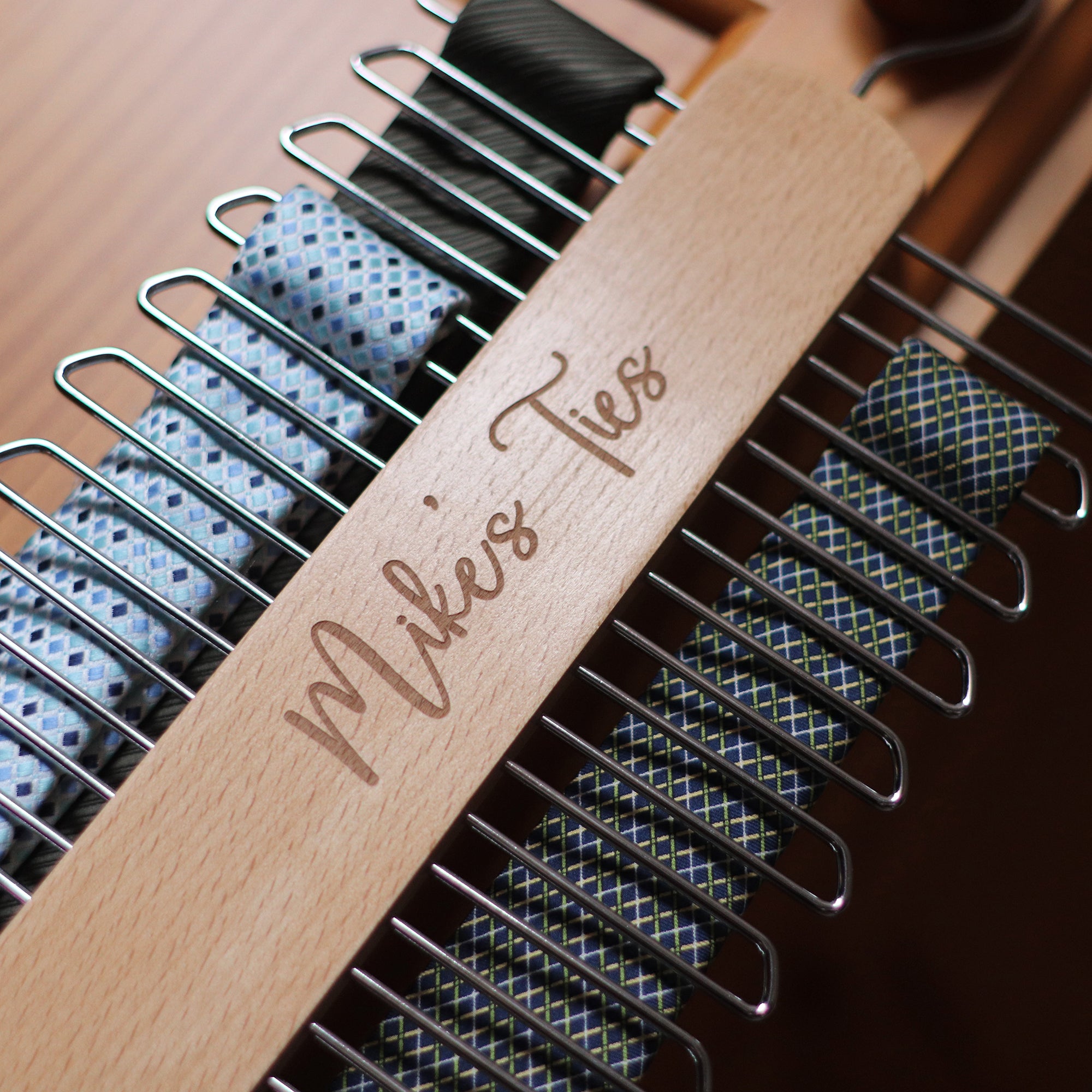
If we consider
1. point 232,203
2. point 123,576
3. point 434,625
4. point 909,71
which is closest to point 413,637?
point 434,625

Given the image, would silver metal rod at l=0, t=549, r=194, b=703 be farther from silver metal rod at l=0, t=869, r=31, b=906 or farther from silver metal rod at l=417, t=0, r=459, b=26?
silver metal rod at l=417, t=0, r=459, b=26

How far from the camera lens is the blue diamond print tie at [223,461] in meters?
0.44

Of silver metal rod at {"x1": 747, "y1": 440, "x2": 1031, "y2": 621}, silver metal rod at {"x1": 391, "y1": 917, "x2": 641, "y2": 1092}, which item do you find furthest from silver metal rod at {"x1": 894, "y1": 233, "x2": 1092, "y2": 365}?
silver metal rod at {"x1": 391, "y1": 917, "x2": 641, "y2": 1092}

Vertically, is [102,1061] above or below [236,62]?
below

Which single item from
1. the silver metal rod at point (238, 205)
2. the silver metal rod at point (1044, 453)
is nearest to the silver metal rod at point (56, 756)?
the silver metal rod at point (238, 205)

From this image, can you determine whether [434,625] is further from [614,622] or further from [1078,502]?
[1078,502]

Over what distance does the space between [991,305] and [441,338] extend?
255 millimetres

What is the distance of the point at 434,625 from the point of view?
16.2 inches

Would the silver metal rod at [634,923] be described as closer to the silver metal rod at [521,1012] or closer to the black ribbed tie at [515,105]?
the silver metal rod at [521,1012]

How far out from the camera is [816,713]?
17.0 inches

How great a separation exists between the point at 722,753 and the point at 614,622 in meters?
0.07

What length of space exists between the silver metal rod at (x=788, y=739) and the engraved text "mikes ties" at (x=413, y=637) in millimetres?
52

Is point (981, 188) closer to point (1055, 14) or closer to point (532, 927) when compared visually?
point (1055, 14)

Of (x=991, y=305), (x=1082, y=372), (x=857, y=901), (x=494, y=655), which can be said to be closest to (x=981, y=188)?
(x=991, y=305)
